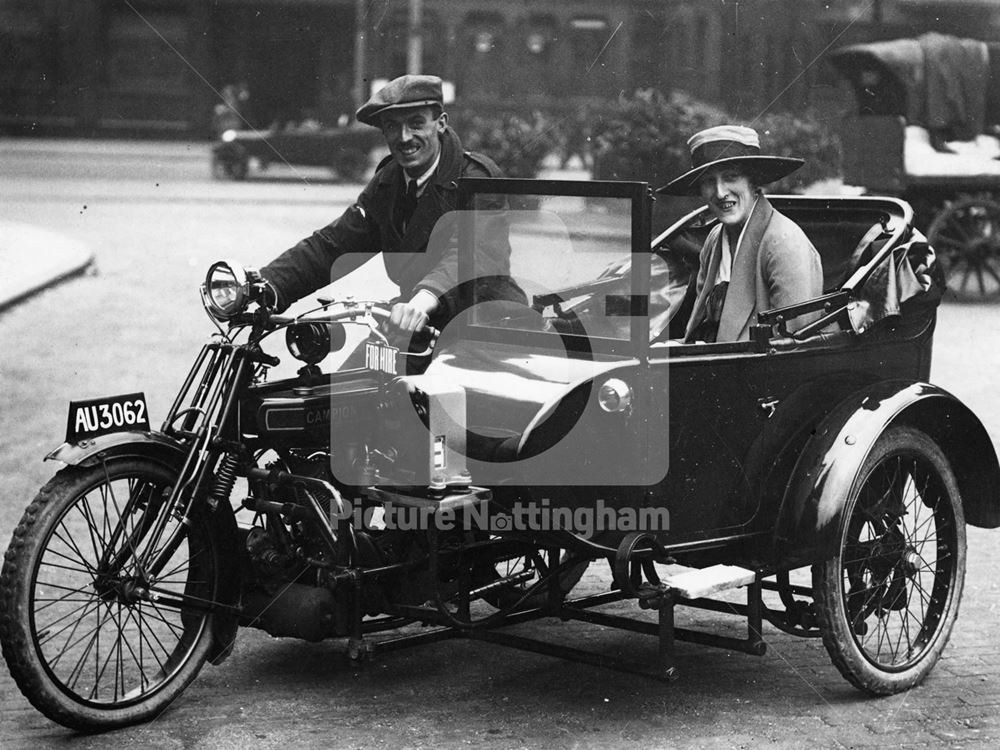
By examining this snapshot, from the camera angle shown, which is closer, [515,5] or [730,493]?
[730,493]

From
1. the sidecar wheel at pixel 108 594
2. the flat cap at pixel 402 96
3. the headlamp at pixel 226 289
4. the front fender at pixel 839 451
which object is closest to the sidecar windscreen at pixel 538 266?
the flat cap at pixel 402 96

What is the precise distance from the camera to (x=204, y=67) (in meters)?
35.3

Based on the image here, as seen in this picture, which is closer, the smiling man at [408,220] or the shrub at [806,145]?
the smiling man at [408,220]

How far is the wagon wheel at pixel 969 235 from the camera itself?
1341 centimetres

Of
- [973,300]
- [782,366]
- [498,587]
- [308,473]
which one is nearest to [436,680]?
[498,587]

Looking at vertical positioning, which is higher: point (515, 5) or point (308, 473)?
point (515, 5)

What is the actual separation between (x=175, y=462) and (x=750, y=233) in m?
1.95

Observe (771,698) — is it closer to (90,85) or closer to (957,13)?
(957,13)

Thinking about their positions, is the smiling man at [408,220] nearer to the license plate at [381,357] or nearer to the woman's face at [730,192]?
the license plate at [381,357]

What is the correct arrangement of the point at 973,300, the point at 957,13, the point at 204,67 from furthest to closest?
1. the point at 204,67
2. the point at 957,13
3. the point at 973,300

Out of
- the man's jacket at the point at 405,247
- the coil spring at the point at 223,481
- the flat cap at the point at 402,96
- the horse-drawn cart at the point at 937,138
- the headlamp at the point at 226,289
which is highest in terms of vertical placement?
the horse-drawn cart at the point at 937,138

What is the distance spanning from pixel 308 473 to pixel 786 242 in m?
1.69

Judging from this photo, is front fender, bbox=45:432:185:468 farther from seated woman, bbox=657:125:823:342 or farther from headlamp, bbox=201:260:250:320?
seated woman, bbox=657:125:823:342

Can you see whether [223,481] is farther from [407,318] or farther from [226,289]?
[407,318]
